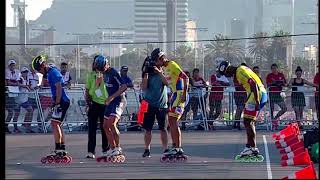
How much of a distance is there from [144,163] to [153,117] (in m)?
1.18

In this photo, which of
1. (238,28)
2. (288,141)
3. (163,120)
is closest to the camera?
(288,141)

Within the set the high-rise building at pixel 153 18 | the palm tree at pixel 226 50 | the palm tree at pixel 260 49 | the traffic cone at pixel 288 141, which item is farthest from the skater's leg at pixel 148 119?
the high-rise building at pixel 153 18

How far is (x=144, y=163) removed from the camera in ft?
44.3


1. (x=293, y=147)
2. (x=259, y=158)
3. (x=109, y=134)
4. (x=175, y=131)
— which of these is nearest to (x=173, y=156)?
(x=175, y=131)

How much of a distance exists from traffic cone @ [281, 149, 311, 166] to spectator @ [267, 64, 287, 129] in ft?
28.3

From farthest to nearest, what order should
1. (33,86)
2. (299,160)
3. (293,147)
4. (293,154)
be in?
(33,86)
(293,147)
(293,154)
(299,160)

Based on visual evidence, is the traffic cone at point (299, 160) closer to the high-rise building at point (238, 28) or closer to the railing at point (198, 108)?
the railing at point (198, 108)

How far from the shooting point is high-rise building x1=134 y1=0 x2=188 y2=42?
44.6 meters

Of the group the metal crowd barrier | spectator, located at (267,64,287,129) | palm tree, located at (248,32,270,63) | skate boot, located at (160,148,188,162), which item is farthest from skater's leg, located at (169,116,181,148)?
palm tree, located at (248,32,270,63)

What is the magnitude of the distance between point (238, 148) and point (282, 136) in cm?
267

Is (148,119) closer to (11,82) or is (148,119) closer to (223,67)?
(223,67)

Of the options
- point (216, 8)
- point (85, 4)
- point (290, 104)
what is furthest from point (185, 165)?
point (85, 4)

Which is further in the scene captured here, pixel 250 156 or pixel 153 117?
pixel 153 117

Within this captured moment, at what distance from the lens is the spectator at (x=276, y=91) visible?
2152 cm
